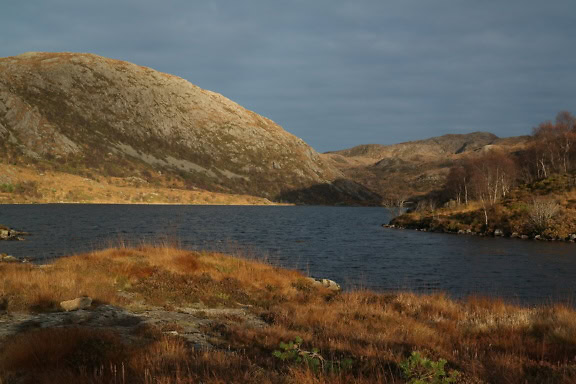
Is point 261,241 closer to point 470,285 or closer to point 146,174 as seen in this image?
point 470,285

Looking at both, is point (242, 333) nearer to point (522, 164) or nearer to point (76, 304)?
point (76, 304)

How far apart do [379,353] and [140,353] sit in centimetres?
432

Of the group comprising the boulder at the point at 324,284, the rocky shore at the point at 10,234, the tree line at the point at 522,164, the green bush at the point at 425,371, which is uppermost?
the tree line at the point at 522,164

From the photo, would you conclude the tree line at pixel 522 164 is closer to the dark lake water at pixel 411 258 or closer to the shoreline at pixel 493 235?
the shoreline at pixel 493 235

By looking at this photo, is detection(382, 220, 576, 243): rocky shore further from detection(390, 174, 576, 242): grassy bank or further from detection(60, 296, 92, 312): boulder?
detection(60, 296, 92, 312): boulder

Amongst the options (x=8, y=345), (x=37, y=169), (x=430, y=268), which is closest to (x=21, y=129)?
(x=37, y=169)

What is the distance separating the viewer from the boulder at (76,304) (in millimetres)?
11656

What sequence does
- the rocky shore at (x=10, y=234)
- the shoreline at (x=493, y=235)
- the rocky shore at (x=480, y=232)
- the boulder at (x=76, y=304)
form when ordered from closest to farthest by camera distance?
1. the boulder at (x=76, y=304)
2. the rocky shore at (x=10, y=234)
3. the shoreline at (x=493, y=235)
4. the rocky shore at (x=480, y=232)

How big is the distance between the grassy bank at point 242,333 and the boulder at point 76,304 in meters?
0.34

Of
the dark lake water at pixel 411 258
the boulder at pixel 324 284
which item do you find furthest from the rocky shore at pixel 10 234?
the boulder at pixel 324 284

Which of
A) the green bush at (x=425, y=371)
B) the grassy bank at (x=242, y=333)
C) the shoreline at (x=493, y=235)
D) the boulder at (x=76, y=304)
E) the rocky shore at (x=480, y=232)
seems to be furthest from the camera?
the rocky shore at (x=480, y=232)

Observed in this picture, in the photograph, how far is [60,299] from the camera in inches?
484

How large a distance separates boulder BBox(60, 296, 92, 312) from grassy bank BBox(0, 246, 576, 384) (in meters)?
0.34

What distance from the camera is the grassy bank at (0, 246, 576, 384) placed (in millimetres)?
6016
